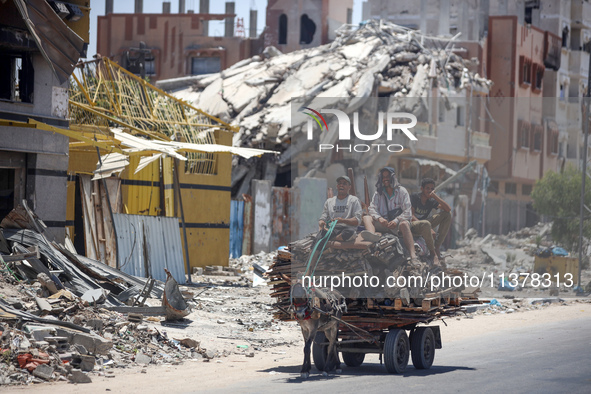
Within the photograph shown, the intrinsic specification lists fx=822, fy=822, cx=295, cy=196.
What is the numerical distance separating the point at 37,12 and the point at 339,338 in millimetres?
8333

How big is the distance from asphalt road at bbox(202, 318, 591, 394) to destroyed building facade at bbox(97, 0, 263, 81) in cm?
3971

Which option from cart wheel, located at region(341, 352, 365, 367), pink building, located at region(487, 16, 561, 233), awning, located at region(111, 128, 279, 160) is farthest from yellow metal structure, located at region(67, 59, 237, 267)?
pink building, located at region(487, 16, 561, 233)

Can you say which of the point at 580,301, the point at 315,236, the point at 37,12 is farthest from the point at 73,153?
the point at 580,301

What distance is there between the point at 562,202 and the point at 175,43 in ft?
101

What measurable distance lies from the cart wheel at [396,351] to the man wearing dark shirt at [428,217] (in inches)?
46.6

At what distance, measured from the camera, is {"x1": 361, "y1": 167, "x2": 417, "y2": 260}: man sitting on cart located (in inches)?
436

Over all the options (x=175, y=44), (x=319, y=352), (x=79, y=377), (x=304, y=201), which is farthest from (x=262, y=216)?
(x=175, y=44)

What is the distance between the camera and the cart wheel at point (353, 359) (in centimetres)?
1182

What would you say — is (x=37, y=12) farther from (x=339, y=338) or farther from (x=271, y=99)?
(x=271, y=99)

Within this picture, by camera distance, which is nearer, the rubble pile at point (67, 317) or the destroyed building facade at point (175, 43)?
the rubble pile at point (67, 317)

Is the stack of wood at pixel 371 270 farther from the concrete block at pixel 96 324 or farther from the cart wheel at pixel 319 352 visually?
the concrete block at pixel 96 324

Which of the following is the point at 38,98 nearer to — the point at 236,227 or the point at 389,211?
the point at 389,211

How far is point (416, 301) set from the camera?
35.6 ft

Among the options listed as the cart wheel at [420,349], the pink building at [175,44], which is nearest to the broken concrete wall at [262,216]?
the cart wheel at [420,349]
